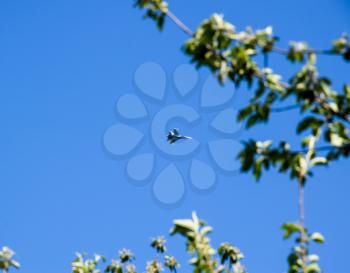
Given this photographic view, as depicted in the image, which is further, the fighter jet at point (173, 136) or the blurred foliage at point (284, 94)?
the fighter jet at point (173, 136)

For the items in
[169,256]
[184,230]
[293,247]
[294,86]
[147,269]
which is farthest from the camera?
[169,256]

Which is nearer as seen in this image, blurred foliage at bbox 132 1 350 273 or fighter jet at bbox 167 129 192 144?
blurred foliage at bbox 132 1 350 273

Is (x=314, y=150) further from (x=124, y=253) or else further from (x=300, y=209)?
(x=124, y=253)

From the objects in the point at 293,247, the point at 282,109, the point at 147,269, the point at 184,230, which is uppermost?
the point at 147,269

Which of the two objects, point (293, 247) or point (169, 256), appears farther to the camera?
point (169, 256)

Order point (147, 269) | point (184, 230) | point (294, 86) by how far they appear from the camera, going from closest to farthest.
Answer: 1. point (294, 86)
2. point (184, 230)
3. point (147, 269)

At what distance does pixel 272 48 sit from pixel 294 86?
3.10 ft

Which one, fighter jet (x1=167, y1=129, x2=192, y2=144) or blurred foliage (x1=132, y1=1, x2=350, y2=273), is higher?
fighter jet (x1=167, y1=129, x2=192, y2=144)

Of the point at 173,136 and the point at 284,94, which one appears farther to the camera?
the point at 173,136

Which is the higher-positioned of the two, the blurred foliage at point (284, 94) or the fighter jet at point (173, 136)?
the fighter jet at point (173, 136)

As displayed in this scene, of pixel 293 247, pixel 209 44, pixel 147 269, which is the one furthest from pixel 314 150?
pixel 147 269

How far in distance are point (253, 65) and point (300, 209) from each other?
7.55 ft

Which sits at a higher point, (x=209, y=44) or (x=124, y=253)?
(x=124, y=253)

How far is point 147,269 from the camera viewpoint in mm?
23266
